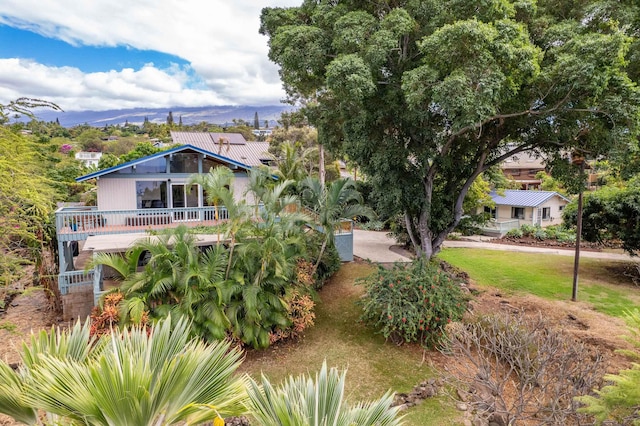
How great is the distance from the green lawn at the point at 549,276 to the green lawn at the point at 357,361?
6878mm

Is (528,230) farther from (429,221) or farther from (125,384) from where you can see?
(125,384)

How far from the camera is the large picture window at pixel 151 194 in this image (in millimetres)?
15391

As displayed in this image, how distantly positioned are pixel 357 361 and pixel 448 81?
24.1ft

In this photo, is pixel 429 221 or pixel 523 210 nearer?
pixel 429 221

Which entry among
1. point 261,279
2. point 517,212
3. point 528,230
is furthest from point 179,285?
point 517,212

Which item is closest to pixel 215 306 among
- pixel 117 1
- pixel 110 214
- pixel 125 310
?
pixel 125 310

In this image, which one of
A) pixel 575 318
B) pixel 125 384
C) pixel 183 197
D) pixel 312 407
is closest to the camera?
pixel 125 384

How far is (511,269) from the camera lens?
17156 mm

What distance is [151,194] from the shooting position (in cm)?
1568

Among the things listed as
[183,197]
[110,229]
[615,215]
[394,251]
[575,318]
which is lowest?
[575,318]

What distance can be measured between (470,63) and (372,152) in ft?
14.2

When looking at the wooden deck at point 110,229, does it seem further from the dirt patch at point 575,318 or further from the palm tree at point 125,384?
the dirt patch at point 575,318

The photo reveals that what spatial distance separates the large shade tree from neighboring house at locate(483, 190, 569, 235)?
14654mm

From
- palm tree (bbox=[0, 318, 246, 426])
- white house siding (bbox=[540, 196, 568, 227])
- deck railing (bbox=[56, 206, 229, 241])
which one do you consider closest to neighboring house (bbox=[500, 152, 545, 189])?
white house siding (bbox=[540, 196, 568, 227])
